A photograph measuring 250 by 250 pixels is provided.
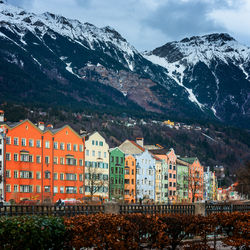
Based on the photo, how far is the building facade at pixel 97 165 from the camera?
12369cm

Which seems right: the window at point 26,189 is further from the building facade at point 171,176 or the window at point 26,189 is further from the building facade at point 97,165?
the building facade at point 171,176

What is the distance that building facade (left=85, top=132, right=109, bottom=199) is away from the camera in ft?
406

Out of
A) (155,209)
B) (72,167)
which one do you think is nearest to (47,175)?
(72,167)

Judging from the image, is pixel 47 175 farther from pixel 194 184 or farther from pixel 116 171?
pixel 194 184

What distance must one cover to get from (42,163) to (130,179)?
1253 inches

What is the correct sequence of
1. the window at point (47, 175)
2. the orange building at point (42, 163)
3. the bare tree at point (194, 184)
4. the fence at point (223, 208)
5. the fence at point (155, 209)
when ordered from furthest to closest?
the bare tree at point (194, 184) < the window at point (47, 175) < the orange building at point (42, 163) < the fence at point (223, 208) < the fence at point (155, 209)

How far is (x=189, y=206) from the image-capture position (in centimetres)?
3831

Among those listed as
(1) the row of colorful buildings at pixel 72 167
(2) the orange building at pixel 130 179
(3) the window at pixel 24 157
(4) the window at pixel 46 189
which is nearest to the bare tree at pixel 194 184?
(1) the row of colorful buildings at pixel 72 167

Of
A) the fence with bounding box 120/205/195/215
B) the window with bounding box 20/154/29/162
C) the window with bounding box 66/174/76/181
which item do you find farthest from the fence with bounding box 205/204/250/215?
the window with bounding box 66/174/76/181

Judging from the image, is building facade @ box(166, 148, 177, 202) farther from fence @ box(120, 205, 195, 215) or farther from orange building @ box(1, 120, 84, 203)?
fence @ box(120, 205, 195, 215)

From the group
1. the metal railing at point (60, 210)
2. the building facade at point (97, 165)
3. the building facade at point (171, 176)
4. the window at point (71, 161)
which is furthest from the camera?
the building facade at point (171, 176)

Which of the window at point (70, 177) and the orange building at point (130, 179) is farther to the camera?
the orange building at point (130, 179)

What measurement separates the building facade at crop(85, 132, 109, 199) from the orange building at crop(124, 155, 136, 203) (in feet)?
29.2

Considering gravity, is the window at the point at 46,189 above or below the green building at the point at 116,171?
below
